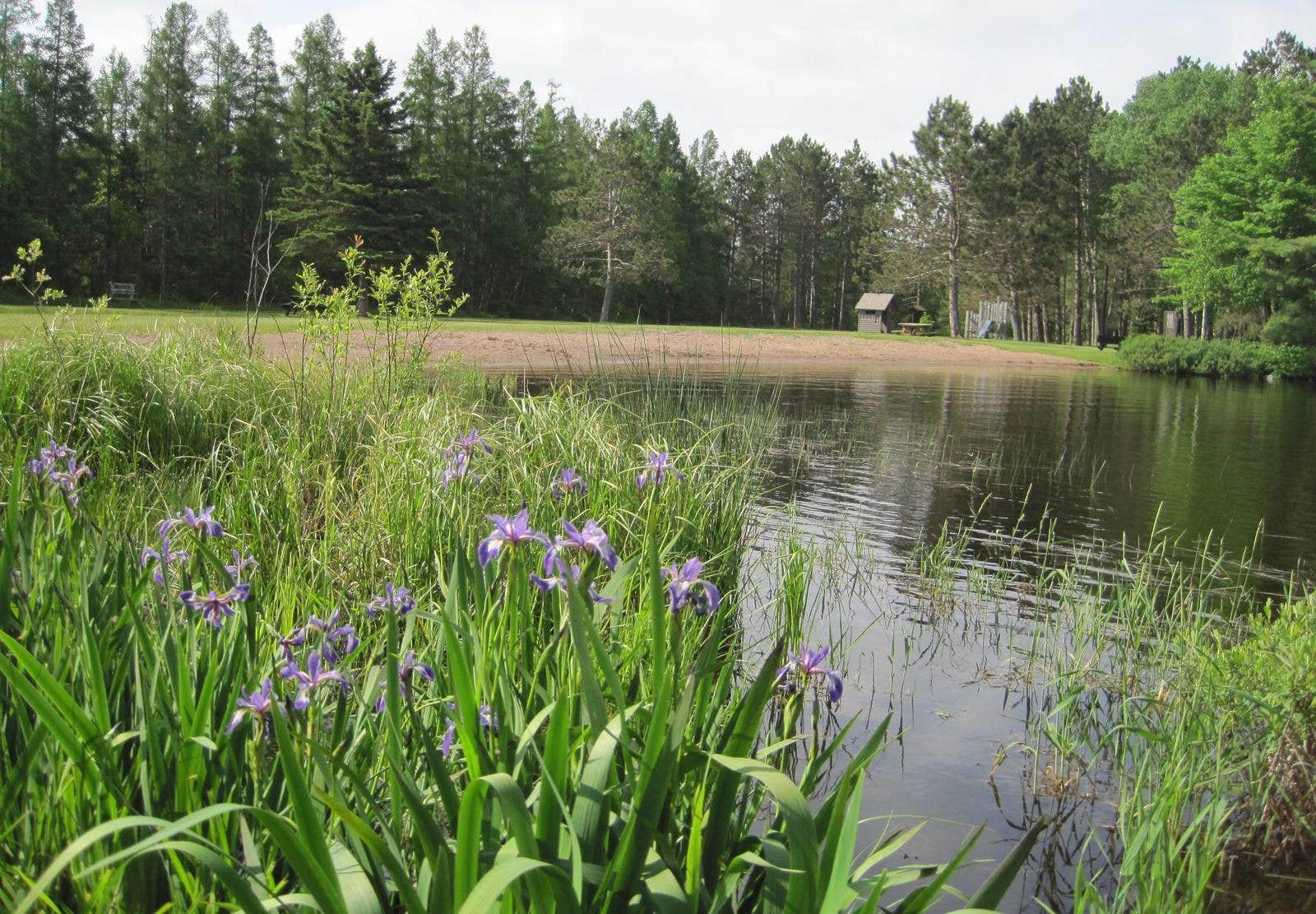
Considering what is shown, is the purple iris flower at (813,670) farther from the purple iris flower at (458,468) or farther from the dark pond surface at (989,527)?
the purple iris flower at (458,468)

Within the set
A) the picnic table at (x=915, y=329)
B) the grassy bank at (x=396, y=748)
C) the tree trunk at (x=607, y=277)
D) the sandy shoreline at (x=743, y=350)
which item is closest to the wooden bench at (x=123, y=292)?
the sandy shoreline at (x=743, y=350)

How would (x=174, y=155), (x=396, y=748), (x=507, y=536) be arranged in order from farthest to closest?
(x=174, y=155) < (x=507, y=536) < (x=396, y=748)

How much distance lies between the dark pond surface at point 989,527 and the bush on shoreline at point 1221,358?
11902 mm

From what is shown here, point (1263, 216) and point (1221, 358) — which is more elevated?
point (1263, 216)

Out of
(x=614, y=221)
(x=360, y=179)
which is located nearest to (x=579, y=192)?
(x=614, y=221)

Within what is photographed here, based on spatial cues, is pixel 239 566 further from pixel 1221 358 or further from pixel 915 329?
pixel 915 329

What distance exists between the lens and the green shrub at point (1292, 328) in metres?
34.0

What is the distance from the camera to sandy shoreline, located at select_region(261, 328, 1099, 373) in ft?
84.5

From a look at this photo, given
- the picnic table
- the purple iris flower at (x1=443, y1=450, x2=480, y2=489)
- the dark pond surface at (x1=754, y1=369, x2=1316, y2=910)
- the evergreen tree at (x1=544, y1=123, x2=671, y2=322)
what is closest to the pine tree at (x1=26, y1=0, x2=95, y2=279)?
the evergreen tree at (x1=544, y1=123, x2=671, y2=322)

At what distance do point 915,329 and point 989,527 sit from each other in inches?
1748

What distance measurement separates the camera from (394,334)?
7773mm

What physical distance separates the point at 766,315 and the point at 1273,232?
3528 centimetres

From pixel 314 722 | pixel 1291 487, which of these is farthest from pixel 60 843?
pixel 1291 487

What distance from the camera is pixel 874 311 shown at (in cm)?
5616
